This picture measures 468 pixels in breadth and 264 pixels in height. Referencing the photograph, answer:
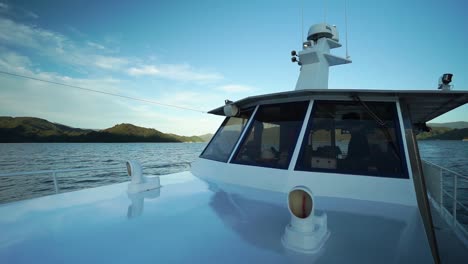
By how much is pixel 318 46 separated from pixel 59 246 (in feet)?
20.2

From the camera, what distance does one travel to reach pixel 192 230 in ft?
6.40

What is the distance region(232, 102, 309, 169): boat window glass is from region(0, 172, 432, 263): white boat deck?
2.60 ft

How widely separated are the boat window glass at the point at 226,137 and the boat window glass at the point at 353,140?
4.81ft

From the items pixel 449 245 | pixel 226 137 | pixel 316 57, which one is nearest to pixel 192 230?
pixel 226 137

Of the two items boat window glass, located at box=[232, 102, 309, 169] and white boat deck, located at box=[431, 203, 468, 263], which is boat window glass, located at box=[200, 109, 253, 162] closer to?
boat window glass, located at box=[232, 102, 309, 169]

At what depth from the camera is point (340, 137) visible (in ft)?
12.0

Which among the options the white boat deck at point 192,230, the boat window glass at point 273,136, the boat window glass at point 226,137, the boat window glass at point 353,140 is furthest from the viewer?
the boat window glass at point 226,137

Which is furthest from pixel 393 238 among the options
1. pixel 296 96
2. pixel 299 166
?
pixel 296 96

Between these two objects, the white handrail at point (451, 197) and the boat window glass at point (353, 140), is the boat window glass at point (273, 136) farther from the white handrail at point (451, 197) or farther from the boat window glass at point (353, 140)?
the white handrail at point (451, 197)

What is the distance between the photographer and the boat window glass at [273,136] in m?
3.72

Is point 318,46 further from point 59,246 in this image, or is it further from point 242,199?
point 59,246

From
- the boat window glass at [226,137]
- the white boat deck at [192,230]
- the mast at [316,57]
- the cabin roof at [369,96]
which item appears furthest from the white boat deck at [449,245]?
the mast at [316,57]

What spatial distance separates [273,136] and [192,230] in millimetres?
2683

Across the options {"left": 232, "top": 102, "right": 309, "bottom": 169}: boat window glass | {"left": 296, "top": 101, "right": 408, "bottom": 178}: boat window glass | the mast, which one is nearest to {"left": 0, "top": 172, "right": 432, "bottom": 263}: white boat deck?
{"left": 296, "top": 101, "right": 408, "bottom": 178}: boat window glass
